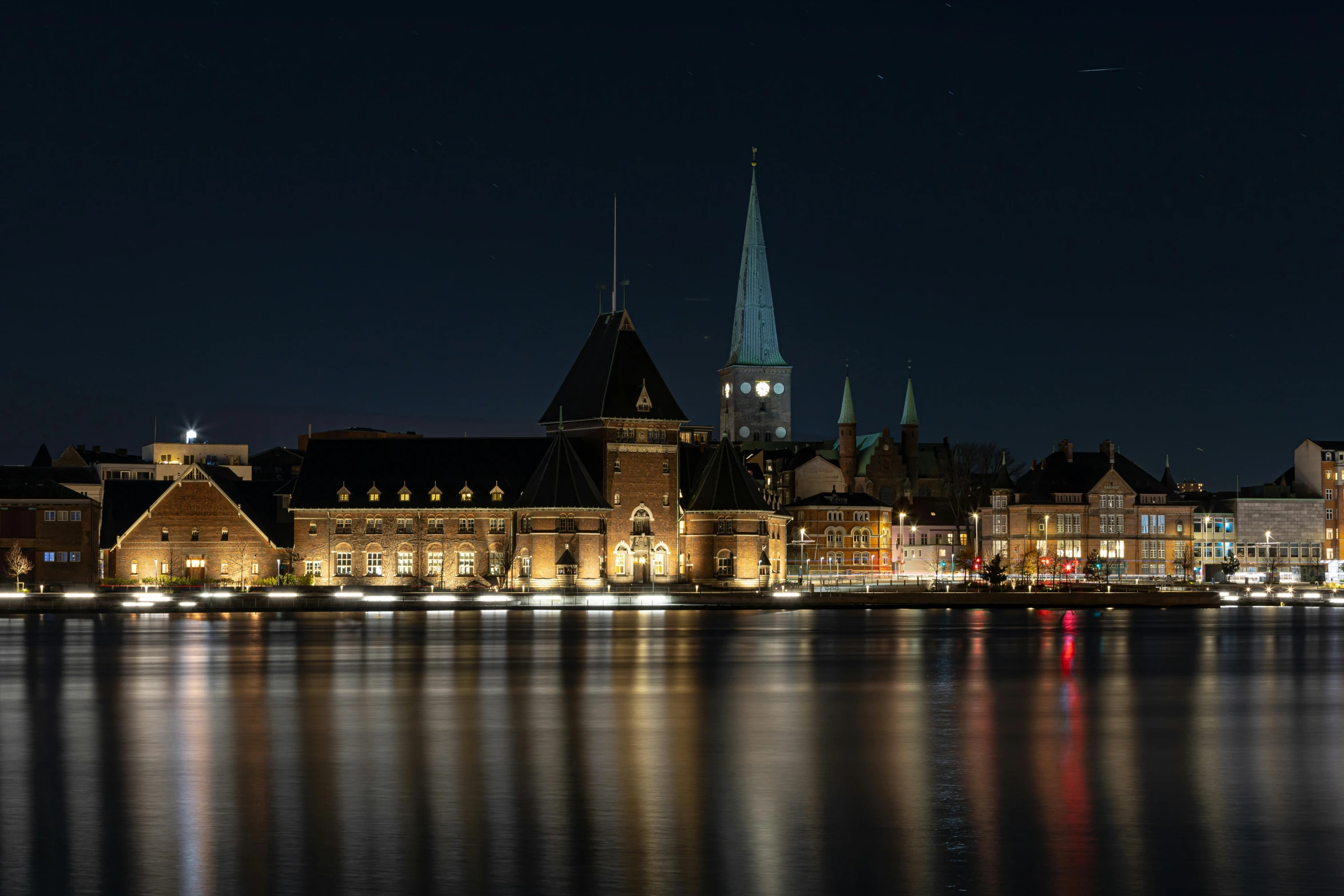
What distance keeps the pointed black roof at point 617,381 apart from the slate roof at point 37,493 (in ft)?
99.9

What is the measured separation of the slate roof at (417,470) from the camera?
96250 millimetres

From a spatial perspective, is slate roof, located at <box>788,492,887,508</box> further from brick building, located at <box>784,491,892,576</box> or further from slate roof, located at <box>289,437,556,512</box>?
slate roof, located at <box>289,437,556,512</box>

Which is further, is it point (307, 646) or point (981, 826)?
point (307, 646)

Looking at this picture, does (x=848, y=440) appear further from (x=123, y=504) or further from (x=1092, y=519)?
(x=123, y=504)

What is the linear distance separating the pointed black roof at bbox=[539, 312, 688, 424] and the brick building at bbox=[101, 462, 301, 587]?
740 inches

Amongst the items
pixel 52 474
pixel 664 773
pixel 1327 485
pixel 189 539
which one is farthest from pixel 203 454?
pixel 664 773

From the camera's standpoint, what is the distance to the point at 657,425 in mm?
96938

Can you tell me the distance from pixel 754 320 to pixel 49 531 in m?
107

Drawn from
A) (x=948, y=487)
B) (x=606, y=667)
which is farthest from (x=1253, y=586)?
(x=606, y=667)

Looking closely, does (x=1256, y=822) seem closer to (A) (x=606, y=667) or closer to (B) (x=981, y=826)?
(B) (x=981, y=826)

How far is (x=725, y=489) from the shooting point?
321ft

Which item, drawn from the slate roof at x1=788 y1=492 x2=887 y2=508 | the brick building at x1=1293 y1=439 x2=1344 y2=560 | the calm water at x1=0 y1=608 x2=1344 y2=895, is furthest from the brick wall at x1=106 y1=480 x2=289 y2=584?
the brick building at x1=1293 y1=439 x2=1344 y2=560

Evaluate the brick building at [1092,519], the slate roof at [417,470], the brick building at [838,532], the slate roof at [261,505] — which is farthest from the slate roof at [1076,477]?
the slate roof at [261,505]

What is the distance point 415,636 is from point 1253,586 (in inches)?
3226
